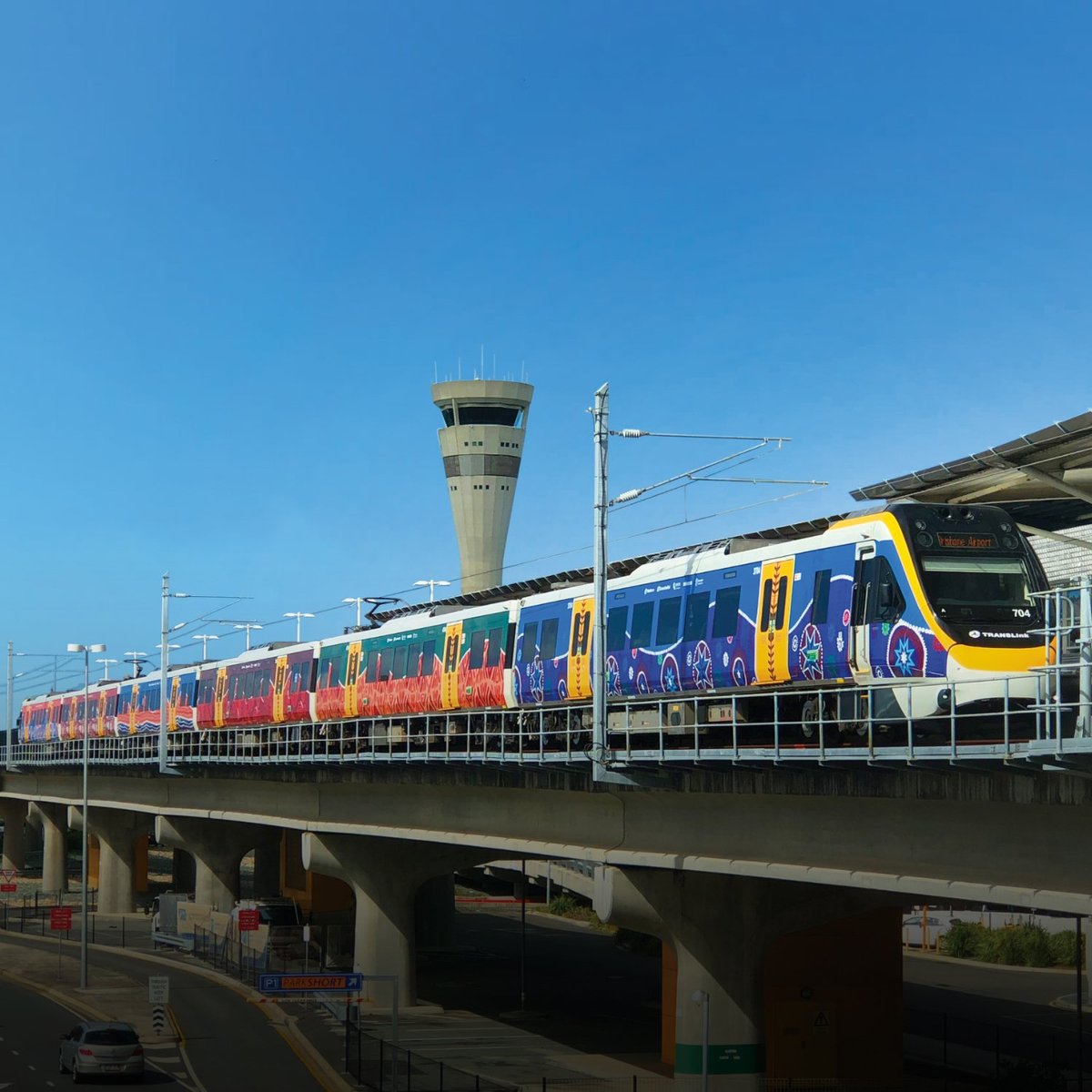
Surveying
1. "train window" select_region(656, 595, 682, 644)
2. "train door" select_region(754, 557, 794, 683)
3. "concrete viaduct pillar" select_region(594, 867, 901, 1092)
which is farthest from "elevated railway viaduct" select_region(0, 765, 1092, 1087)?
"train window" select_region(656, 595, 682, 644)

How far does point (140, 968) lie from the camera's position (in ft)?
203

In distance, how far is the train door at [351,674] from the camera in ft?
170

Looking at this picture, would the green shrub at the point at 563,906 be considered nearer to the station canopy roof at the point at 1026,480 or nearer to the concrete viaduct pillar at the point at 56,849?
the concrete viaduct pillar at the point at 56,849

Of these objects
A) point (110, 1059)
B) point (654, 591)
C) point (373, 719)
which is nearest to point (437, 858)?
point (373, 719)

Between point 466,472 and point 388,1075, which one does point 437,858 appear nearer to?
point 388,1075

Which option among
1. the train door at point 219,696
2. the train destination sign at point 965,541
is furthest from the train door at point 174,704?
the train destination sign at point 965,541

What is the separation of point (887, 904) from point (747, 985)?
3.34 metres

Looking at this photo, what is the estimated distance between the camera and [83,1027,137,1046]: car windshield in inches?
1420

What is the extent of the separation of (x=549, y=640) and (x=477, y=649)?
4.97 meters

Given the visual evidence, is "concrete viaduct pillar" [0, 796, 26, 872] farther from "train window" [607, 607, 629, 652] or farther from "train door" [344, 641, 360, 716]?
"train window" [607, 607, 629, 652]

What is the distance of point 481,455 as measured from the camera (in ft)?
492

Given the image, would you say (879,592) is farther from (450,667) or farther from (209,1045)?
(209,1045)

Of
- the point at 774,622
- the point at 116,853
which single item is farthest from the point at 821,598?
the point at 116,853

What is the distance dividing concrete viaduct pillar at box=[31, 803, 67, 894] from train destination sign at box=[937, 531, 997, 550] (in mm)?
83986
